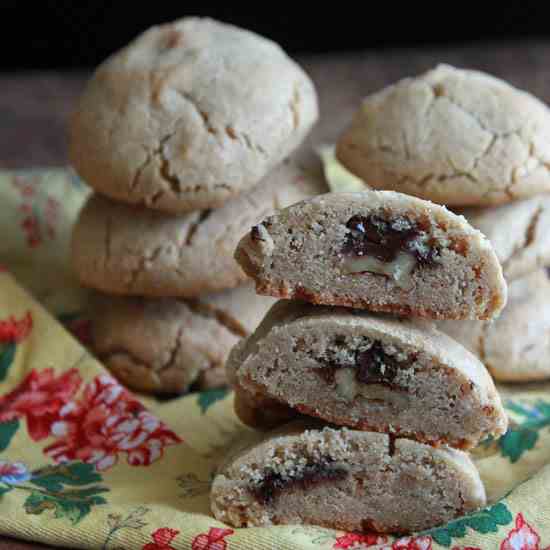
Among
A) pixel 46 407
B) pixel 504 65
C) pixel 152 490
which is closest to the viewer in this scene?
pixel 152 490

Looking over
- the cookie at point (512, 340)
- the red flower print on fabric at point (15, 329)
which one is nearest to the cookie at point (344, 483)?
the cookie at point (512, 340)

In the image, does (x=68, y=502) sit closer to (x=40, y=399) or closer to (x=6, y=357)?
(x=40, y=399)

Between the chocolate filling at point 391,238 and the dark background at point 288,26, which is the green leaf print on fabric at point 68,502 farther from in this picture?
the dark background at point 288,26

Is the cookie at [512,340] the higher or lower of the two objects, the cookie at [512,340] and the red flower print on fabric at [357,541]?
the lower

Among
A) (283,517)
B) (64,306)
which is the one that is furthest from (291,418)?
(64,306)

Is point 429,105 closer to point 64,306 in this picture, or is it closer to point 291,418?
point 291,418

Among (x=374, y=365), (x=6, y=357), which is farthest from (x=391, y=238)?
(x=6, y=357)
